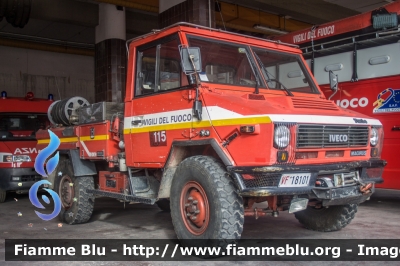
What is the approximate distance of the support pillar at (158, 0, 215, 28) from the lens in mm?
10461

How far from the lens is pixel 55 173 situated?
7449mm

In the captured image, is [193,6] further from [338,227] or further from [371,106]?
[338,227]

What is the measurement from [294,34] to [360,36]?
5.13 ft

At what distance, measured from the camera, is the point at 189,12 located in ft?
34.8

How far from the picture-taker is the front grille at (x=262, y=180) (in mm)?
4328

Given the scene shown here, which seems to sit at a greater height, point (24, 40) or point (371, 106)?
point (24, 40)

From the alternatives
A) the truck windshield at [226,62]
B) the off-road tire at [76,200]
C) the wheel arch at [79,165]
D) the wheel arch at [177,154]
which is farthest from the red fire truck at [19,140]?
the truck windshield at [226,62]

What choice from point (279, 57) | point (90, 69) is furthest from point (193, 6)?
point (90, 69)

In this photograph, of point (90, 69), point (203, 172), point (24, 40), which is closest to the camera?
point (203, 172)

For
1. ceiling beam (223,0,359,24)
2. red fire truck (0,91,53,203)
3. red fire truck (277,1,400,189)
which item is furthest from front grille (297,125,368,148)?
ceiling beam (223,0,359,24)

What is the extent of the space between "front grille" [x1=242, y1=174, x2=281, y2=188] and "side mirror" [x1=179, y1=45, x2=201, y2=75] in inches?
51.4

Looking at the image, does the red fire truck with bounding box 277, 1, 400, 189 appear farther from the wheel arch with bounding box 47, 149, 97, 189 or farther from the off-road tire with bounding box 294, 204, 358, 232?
the wheel arch with bounding box 47, 149, 97, 189

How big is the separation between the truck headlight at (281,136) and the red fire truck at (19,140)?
267 inches

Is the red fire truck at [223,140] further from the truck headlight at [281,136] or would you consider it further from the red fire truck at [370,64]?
the red fire truck at [370,64]
